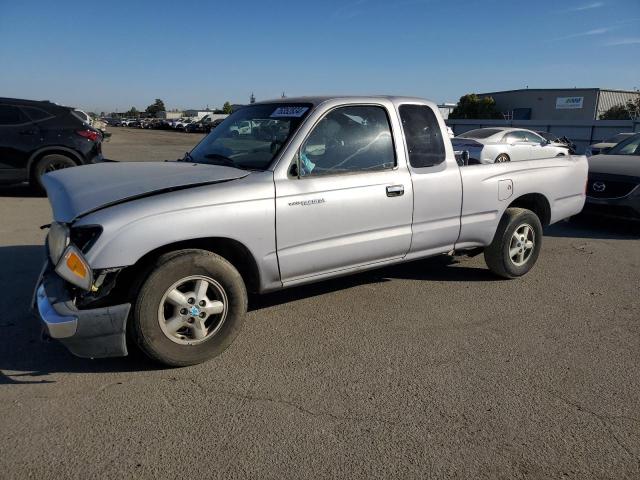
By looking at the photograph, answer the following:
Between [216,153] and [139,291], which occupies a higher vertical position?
[216,153]

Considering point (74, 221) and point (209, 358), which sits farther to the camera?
point (209, 358)

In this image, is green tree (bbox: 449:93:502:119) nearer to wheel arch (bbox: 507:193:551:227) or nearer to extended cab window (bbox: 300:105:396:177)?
wheel arch (bbox: 507:193:551:227)

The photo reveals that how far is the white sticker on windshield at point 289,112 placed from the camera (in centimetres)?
406

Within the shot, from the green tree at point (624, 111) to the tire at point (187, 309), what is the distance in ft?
213

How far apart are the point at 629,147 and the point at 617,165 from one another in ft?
4.62

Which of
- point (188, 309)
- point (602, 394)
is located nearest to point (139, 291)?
point (188, 309)

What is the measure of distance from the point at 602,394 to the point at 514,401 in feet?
1.91

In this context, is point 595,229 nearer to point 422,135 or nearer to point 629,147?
point 629,147

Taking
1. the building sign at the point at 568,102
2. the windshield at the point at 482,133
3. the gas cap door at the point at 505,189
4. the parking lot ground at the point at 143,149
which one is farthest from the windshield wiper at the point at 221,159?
the building sign at the point at 568,102

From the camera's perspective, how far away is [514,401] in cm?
312

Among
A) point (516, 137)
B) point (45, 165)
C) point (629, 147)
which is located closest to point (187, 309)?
point (45, 165)

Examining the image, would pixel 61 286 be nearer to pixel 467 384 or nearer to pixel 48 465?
pixel 48 465

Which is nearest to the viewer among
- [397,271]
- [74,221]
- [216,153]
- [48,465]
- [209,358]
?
[48,465]

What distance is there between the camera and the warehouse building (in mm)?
63406
